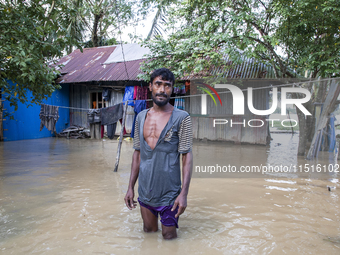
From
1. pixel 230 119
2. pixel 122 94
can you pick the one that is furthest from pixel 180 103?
pixel 122 94

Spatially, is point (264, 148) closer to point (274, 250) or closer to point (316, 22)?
point (316, 22)

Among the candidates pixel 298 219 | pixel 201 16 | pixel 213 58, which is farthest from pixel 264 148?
pixel 298 219

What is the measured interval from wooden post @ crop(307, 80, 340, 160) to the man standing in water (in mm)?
4718

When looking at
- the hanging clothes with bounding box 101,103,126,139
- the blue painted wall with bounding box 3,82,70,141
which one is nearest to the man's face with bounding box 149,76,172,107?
the hanging clothes with bounding box 101,103,126,139

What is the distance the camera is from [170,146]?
2.54 metres

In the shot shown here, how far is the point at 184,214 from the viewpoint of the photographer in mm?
3633

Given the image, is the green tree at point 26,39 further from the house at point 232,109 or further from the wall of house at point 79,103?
the wall of house at point 79,103

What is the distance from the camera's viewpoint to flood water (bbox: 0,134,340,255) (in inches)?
108

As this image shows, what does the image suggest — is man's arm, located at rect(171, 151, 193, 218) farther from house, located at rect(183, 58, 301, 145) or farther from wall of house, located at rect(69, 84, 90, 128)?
wall of house, located at rect(69, 84, 90, 128)

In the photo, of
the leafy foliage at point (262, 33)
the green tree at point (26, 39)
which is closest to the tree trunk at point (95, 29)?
the leafy foliage at point (262, 33)

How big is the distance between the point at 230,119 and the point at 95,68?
681 centimetres

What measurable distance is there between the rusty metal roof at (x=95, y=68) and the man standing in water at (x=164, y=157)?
8.63 m

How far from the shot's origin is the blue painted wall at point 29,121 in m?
11.6

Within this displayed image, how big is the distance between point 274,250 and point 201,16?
5.98 meters
